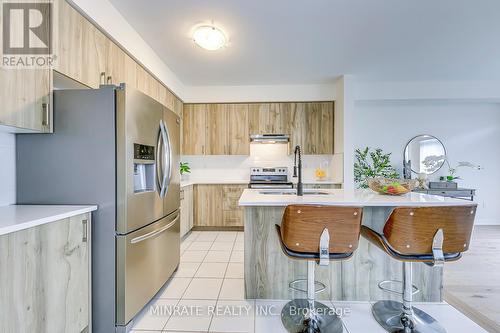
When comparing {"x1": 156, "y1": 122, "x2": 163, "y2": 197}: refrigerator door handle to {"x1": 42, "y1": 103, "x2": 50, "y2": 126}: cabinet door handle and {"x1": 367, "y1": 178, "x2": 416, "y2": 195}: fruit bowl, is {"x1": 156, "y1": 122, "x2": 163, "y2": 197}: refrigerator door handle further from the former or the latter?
{"x1": 367, "y1": 178, "x2": 416, "y2": 195}: fruit bowl

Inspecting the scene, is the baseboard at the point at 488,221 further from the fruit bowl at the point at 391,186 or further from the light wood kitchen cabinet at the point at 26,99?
the light wood kitchen cabinet at the point at 26,99

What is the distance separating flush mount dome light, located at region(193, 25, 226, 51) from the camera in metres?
2.44

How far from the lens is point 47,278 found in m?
1.30

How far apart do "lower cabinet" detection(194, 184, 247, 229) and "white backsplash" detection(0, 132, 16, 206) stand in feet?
9.06

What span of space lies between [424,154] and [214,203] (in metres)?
4.16

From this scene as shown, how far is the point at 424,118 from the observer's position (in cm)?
475

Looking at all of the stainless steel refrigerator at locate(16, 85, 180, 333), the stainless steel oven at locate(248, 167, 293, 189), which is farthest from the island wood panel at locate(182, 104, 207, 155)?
the stainless steel refrigerator at locate(16, 85, 180, 333)

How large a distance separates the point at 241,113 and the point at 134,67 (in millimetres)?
2096

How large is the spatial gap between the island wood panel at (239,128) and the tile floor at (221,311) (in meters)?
2.33

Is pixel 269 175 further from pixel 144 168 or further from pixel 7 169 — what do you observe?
pixel 7 169

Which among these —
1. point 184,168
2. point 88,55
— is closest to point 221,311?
point 88,55

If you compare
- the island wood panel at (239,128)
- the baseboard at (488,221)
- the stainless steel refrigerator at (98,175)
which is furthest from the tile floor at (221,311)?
the baseboard at (488,221)

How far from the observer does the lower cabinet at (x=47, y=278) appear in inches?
43.8

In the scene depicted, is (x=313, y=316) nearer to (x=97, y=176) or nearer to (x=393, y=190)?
(x=393, y=190)
